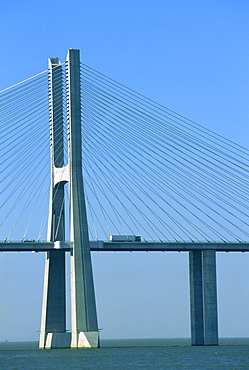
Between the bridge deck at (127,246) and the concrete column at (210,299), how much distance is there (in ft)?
4.83

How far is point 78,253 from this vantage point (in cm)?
7962

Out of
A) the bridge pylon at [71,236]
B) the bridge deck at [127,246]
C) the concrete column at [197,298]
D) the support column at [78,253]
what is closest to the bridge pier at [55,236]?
the bridge pylon at [71,236]

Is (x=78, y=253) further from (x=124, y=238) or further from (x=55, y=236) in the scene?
(x=124, y=238)

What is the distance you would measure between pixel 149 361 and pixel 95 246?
18.2 meters

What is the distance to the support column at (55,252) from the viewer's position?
279 feet

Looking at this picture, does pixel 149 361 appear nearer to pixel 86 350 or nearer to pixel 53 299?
pixel 86 350

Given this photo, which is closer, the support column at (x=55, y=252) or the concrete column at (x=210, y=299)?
the support column at (x=55, y=252)

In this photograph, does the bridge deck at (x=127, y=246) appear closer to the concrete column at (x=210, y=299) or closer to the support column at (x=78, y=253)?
the concrete column at (x=210, y=299)

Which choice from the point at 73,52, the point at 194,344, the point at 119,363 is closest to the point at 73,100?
the point at 73,52

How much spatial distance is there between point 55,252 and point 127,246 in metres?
7.69

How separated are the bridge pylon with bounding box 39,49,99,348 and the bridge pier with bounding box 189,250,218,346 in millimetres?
16422

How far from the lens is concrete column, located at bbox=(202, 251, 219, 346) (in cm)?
9412

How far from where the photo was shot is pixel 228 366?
204 ft

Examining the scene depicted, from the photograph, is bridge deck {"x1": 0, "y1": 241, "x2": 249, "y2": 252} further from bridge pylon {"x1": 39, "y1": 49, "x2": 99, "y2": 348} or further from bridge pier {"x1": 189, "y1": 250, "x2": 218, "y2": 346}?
bridge pylon {"x1": 39, "y1": 49, "x2": 99, "y2": 348}
